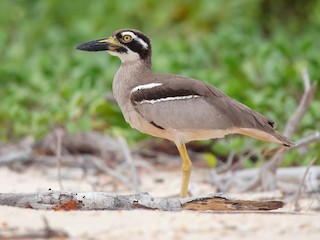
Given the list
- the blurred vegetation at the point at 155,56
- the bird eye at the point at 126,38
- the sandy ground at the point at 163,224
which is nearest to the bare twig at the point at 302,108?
the blurred vegetation at the point at 155,56

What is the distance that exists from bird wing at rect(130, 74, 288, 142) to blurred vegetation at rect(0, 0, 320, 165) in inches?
68.0

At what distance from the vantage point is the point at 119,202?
4559 mm

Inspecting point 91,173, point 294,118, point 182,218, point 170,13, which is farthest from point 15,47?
point 182,218

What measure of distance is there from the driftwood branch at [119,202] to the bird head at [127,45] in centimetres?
151

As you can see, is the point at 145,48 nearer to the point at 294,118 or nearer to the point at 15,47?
the point at 294,118

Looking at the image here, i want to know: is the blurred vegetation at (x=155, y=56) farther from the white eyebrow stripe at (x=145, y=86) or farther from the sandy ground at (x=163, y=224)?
the sandy ground at (x=163, y=224)

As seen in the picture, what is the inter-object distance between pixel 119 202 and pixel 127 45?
163cm

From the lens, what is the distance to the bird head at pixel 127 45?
5.91 m

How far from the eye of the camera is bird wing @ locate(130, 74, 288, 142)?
206 inches

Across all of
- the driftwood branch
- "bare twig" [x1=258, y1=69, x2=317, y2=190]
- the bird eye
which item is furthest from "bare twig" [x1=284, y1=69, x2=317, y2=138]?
the driftwood branch

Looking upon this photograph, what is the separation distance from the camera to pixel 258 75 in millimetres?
9031

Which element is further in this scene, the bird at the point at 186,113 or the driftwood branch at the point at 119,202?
the bird at the point at 186,113

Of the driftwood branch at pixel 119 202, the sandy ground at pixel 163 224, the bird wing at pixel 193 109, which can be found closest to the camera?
the sandy ground at pixel 163 224

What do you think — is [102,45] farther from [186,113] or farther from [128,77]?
[186,113]
